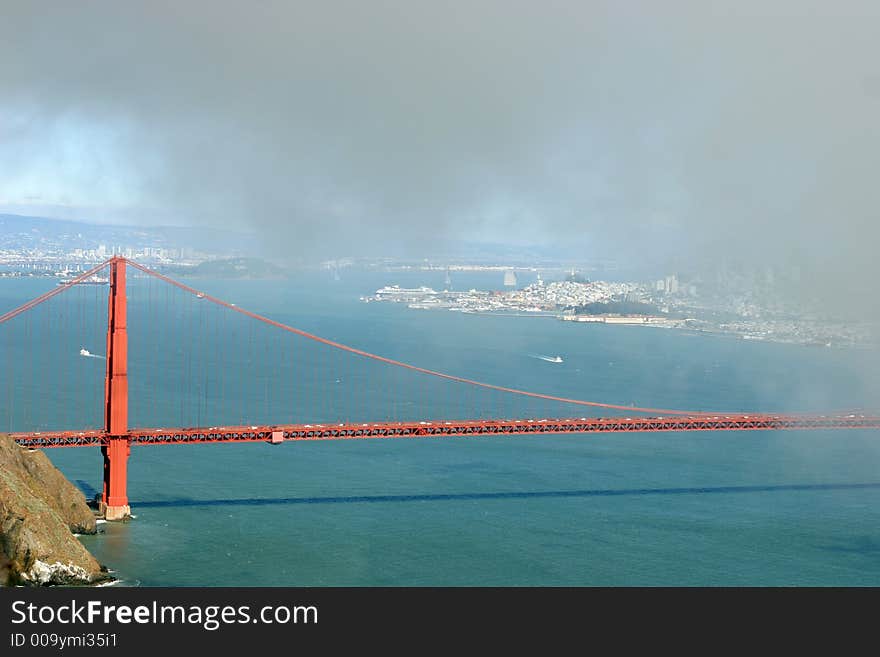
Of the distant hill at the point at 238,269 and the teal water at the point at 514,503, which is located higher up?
the distant hill at the point at 238,269

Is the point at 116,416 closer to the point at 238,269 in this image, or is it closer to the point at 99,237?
the point at 238,269

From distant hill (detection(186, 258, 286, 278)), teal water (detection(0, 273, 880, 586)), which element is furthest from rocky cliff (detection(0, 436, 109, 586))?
distant hill (detection(186, 258, 286, 278))

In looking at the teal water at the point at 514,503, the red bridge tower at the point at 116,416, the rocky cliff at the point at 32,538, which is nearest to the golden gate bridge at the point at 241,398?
the red bridge tower at the point at 116,416

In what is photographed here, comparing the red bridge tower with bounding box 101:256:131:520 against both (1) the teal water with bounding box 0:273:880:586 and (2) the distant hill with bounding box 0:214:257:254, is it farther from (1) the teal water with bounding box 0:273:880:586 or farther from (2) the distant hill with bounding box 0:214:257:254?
(2) the distant hill with bounding box 0:214:257:254

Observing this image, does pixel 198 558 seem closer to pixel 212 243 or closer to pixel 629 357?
pixel 629 357

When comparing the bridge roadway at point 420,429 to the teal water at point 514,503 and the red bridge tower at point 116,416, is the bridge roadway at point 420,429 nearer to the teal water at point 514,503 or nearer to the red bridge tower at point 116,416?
the red bridge tower at point 116,416
